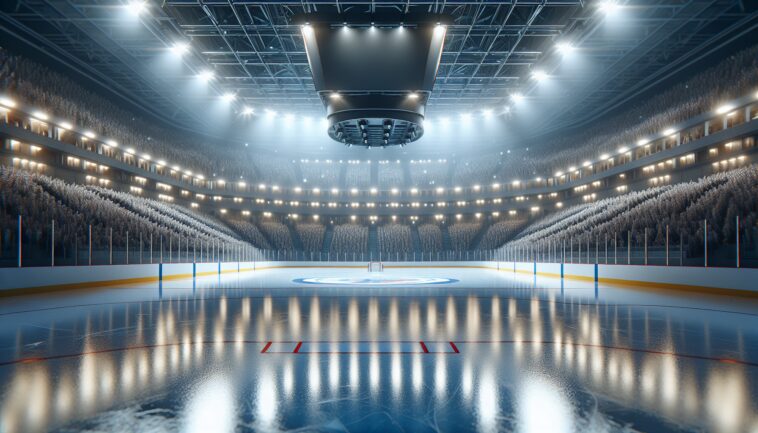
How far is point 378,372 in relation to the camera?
16.5ft

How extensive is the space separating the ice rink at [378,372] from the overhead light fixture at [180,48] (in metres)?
21.8

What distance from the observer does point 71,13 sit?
23.5m

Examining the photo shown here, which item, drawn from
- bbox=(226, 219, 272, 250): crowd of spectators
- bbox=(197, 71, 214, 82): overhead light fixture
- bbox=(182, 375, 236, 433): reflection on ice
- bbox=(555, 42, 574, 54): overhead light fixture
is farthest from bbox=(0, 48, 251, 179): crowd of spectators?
bbox=(555, 42, 574, 54): overhead light fixture

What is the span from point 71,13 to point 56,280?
15.5m

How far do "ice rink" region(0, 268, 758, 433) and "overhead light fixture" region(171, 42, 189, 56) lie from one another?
21.8 m

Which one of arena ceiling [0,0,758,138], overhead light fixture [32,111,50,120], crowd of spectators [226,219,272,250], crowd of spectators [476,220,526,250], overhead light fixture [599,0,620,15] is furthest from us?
crowd of spectators [476,220,526,250]

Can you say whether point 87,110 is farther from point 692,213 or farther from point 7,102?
point 692,213

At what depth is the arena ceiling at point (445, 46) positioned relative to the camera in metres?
23.0

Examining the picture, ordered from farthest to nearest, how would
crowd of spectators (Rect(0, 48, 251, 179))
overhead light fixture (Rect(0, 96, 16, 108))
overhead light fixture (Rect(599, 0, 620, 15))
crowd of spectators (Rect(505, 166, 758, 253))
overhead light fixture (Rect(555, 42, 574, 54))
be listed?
crowd of spectators (Rect(0, 48, 251, 179))
overhead light fixture (Rect(555, 42, 574, 54))
overhead light fixture (Rect(0, 96, 16, 108))
overhead light fixture (Rect(599, 0, 620, 15))
crowd of spectators (Rect(505, 166, 758, 253))

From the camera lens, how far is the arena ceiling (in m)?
23.0

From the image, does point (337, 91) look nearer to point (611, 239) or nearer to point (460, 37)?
point (460, 37)

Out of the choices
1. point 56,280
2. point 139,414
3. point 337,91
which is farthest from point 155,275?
point 139,414

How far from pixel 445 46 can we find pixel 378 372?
2573 cm

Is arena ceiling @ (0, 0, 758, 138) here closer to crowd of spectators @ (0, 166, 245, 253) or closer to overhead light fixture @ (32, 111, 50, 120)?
overhead light fixture @ (32, 111, 50, 120)
